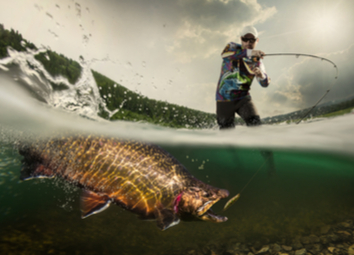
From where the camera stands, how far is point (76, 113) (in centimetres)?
428

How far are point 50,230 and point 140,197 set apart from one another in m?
1.66

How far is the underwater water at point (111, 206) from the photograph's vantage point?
8.39 ft

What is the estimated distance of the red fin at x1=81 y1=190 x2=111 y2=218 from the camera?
179cm

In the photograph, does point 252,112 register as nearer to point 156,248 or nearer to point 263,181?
point 156,248

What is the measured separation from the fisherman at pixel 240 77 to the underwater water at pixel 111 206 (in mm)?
1587

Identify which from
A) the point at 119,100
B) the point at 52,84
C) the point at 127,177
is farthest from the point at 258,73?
the point at 52,84

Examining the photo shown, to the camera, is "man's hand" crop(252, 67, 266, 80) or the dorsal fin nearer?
the dorsal fin

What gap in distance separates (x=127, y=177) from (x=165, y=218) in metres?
0.69

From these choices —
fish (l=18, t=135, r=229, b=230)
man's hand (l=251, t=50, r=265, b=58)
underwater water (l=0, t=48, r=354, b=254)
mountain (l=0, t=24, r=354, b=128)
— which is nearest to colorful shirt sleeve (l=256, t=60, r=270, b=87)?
man's hand (l=251, t=50, r=265, b=58)

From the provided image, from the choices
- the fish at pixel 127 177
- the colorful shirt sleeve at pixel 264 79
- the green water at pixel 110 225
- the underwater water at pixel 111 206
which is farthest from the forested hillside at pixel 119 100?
the colorful shirt sleeve at pixel 264 79

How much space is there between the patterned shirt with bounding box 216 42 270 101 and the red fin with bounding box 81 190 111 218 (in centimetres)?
340

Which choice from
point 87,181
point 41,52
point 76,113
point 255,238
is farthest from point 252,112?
point 41,52

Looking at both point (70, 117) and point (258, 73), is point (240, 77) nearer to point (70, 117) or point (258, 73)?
point (258, 73)

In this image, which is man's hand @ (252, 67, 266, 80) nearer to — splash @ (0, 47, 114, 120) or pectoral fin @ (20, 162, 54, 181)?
splash @ (0, 47, 114, 120)
